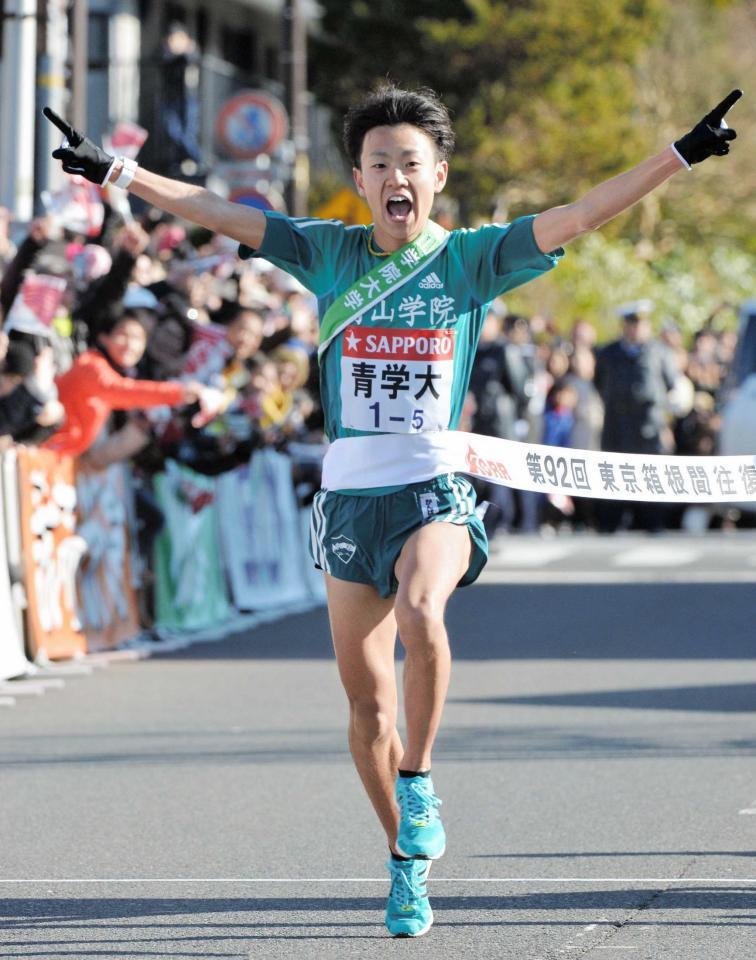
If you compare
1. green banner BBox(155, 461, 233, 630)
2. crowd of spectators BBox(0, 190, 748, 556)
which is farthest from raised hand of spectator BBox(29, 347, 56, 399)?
green banner BBox(155, 461, 233, 630)

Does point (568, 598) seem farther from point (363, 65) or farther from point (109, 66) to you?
point (363, 65)

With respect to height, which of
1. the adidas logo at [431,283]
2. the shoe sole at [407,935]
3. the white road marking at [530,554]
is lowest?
the white road marking at [530,554]

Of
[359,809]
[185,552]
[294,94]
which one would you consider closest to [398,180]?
[359,809]

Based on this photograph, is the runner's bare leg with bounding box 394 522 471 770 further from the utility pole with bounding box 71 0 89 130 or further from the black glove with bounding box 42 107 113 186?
the utility pole with bounding box 71 0 89 130

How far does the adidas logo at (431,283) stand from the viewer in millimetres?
6320

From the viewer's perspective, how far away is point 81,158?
6.40 metres

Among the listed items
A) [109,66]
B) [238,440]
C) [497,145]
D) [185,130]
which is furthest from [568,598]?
[497,145]

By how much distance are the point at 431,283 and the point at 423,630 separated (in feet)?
3.08

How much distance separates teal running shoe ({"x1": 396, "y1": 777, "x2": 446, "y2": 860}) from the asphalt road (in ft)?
0.79

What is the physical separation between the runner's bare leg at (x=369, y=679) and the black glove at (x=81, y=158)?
126 centimetres

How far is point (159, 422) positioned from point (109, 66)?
21.5 metres

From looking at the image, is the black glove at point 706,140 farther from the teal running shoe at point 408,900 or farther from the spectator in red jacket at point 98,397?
the spectator in red jacket at point 98,397

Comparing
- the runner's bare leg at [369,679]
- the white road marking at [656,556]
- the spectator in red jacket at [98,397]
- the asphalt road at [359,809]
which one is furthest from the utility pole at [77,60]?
the runner's bare leg at [369,679]

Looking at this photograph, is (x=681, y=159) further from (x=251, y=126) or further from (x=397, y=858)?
(x=251, y=126)
